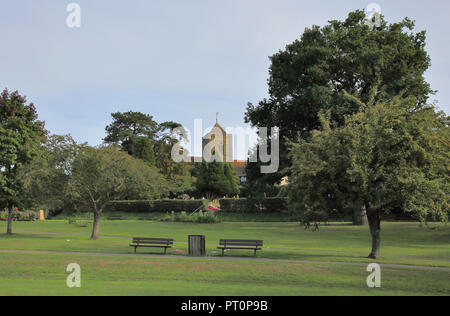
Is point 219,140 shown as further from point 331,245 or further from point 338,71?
point 331,245

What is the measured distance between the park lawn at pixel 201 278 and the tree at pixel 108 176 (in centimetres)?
1254

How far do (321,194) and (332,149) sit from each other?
7.45ft

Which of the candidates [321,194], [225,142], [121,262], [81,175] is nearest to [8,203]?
[81,175]

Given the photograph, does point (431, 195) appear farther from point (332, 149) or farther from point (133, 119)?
point (133, 119)

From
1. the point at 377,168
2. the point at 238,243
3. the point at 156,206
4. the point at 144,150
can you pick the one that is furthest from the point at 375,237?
the point at 144,150

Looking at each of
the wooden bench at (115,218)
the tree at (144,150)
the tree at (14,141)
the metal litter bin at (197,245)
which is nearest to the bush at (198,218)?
the wooden bench at (115,218)

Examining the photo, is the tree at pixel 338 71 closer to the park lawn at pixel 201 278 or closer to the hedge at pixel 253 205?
the hedge at pixel 253 205

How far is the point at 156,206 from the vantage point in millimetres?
70125

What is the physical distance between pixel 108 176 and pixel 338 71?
23.9 metres

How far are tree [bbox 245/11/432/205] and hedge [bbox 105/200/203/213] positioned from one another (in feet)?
74.5

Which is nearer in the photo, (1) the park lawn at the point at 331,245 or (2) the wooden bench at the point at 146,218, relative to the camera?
(1) the park lawn at the point at 331,245

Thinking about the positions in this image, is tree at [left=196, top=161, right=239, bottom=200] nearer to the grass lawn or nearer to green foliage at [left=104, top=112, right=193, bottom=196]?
green foliage at [left=104, top=112, right=193, bottom=196]

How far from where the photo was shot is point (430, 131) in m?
21.4

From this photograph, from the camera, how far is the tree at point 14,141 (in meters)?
40.2
